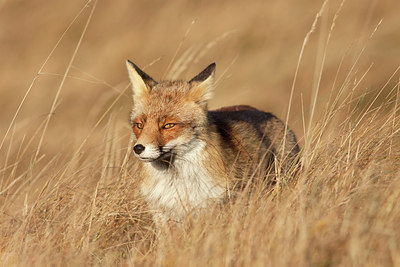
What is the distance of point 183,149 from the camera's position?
5.30 metres

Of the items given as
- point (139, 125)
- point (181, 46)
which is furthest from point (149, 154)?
point (181, 46)

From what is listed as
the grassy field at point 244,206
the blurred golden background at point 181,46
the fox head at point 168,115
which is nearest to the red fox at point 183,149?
the fox head at point 168,115

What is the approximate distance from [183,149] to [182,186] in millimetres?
360

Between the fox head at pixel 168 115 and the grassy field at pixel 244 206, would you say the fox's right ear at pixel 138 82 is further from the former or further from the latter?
the grassy field at pixel 244 206

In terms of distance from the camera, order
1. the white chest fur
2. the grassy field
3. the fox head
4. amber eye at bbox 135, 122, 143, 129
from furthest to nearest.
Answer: amber eye at bbox 135, 122, 143, 129
the white chest fur
the fox head
the grassy field

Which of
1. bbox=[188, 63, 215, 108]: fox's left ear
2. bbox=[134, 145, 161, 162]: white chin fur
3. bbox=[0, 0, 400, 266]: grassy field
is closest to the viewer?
bbox=[0, 0, 400, 266]: grassy field

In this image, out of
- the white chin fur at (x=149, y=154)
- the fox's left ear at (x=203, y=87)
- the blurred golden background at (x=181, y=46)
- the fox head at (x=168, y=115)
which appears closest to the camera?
the white chin fur at (x=149, y=154)

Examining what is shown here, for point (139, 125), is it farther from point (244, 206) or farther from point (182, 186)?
point (244, 206)

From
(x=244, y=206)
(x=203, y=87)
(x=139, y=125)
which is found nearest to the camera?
(x=244, y=206)

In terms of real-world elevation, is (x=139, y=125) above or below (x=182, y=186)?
above

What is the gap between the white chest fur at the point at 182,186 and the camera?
17.1 feet

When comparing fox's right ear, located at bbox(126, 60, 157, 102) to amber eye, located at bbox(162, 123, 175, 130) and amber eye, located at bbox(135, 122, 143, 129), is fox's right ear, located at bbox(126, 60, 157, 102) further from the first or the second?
amber eye, located at bbox(162, 123, 175, 130)

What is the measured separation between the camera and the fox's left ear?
18.4 ft

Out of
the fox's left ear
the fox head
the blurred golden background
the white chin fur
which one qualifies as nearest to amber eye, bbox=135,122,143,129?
the fox head
